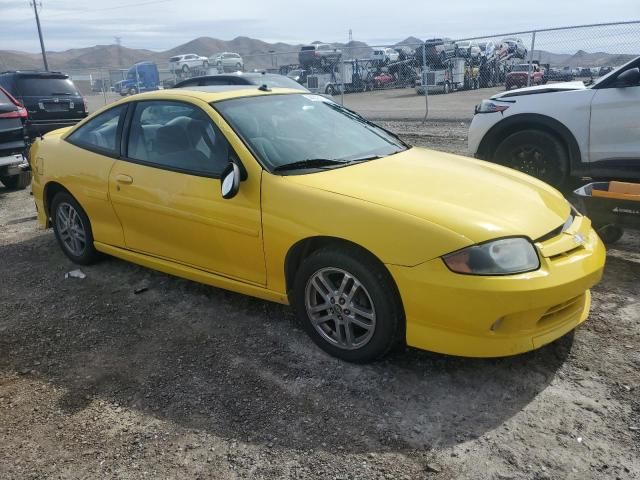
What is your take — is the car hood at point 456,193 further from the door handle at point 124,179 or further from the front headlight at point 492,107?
the front headlight at point 492,107

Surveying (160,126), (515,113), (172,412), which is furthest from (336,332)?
(515,113)

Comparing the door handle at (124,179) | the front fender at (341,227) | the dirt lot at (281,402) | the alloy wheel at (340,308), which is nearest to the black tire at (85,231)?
the door handle at (124,179)

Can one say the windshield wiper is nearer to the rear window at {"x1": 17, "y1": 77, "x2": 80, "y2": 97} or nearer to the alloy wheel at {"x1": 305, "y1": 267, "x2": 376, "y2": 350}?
the alloy wheel at {"x1": 305, "y1": 267, "x2": 376, "y2": 350}

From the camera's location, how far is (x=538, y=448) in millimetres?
2484

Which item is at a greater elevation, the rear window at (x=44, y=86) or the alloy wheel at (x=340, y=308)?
the rear window at (x=44, y=86)

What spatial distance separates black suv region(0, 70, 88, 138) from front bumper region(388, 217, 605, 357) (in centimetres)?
1054

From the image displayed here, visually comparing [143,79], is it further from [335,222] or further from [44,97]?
[335,222]

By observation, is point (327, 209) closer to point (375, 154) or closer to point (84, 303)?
point (375, 154)

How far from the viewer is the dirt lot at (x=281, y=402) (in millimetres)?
2471

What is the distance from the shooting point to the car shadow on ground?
106 inches

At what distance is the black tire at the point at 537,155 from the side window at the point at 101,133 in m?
4.33

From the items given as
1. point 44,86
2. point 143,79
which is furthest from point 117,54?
point 44,86

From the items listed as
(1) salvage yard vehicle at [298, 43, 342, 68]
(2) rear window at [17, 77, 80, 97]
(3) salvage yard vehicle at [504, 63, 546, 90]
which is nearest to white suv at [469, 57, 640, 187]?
(2) rear window at [17, 77, 80, 97]

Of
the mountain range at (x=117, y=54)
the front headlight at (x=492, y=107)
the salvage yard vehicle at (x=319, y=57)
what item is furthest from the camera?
the mountain range at (x=117, y=54)
